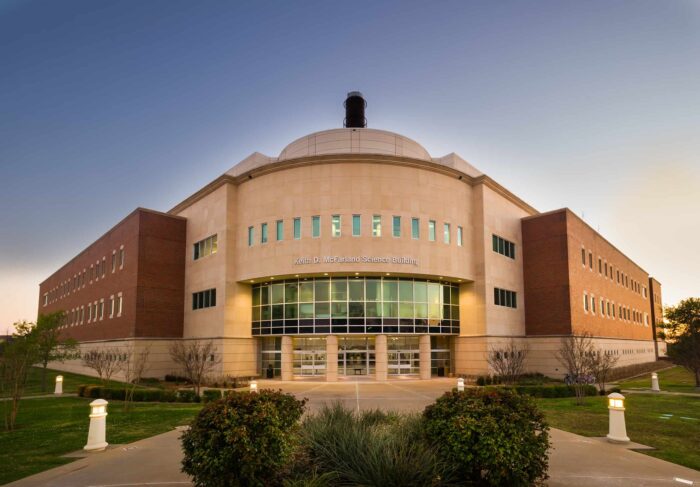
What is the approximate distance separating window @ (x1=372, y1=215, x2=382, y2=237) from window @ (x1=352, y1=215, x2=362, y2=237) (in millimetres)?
1008

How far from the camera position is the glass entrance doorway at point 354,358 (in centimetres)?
3741

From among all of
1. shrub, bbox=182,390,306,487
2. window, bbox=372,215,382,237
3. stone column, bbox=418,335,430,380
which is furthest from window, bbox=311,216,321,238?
shrub, bbox=182,390,306,487

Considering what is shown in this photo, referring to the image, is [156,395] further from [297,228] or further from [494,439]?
[494,439]

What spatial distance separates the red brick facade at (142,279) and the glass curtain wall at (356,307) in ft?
34.5

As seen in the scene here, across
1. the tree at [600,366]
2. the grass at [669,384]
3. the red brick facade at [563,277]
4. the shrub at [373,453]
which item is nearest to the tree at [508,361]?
the red brick facade at [563,277]

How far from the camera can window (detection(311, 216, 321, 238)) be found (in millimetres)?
35969

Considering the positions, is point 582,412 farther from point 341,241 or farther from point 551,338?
point 551,338

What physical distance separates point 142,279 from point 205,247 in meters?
6.06

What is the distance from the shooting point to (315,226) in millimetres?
36188

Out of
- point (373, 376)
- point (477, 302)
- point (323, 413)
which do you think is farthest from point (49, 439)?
point (477, 302)

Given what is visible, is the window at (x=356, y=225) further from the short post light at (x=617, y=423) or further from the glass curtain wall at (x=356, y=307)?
the short post light at (x=617, y=423)

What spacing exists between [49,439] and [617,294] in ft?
201

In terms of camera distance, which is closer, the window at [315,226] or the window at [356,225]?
the window at [356,225]

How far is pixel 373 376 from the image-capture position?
122ft
